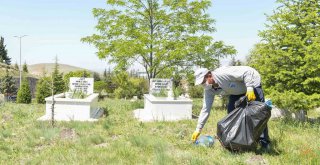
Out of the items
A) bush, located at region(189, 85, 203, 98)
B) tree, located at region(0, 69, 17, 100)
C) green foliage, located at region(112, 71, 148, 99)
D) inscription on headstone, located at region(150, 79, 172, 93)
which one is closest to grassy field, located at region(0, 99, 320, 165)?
inscription on headstone, located at region(150, 79, 172, 93)

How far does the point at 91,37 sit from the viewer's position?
1645 centimetres

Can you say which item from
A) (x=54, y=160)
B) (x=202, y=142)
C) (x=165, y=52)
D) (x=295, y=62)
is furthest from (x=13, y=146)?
(x=165, y=52)

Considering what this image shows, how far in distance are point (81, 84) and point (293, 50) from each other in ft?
26.4

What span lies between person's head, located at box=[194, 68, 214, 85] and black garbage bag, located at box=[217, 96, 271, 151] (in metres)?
0.67

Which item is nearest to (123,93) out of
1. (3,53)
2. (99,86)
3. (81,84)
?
(99,86)

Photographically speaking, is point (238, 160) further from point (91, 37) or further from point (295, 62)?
point (91, 37)

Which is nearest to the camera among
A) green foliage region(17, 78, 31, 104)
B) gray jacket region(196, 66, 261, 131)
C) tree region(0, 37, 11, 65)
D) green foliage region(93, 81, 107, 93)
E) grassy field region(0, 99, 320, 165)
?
grassy field region(0, 99, 320, 165)

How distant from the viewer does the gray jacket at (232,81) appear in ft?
18.7

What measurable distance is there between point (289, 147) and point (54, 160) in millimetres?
3682

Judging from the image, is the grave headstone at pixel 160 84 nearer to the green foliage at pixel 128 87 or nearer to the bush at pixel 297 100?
the bush at pixel 297 100

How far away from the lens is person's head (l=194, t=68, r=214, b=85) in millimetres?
5722

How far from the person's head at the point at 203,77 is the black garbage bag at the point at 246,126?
2.20 feet

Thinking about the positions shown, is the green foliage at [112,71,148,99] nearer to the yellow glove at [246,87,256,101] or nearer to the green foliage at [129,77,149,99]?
the green foliage at [129,77,149,99]

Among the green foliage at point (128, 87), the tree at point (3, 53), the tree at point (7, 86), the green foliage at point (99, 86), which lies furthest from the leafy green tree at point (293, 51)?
the tree at point (3, 53)
